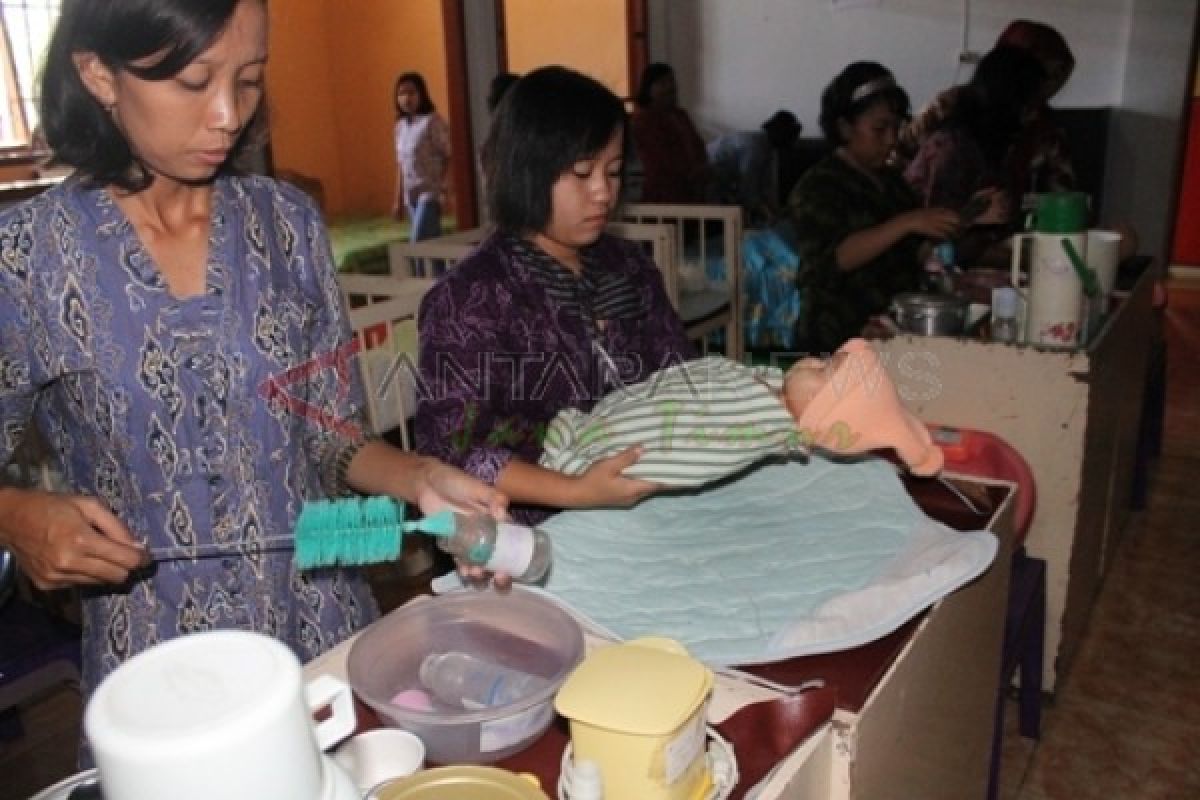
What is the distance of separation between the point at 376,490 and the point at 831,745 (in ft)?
1.82

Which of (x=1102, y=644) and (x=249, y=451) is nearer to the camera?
(x=249, y=451)

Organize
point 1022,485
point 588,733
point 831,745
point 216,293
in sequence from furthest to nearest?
point 1022,485
point 216,293
point 831,745
point 588,733

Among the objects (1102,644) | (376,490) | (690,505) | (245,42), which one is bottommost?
(1102,644)

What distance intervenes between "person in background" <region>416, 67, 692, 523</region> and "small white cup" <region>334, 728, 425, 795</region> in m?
0.57

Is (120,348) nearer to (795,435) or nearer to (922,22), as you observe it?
(795,435)

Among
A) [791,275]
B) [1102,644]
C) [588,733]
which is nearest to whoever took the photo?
[588,733]

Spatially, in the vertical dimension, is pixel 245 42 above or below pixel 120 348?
above

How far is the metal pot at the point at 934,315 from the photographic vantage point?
7.03 feet

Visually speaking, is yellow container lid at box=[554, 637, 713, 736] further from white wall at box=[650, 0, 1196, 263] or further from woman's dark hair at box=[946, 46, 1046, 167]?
white wall at box=[650, 0, 1196, 263]

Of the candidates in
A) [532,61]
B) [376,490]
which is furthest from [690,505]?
[532,61]

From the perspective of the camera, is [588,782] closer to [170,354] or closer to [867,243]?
[170,354]

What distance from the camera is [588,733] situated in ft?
2.44

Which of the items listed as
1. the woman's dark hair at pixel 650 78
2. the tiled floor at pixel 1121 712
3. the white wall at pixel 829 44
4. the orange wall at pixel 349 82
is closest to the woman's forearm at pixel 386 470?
the tiled floor at pixel 1121 712

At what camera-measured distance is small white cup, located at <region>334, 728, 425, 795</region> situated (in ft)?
2.61
